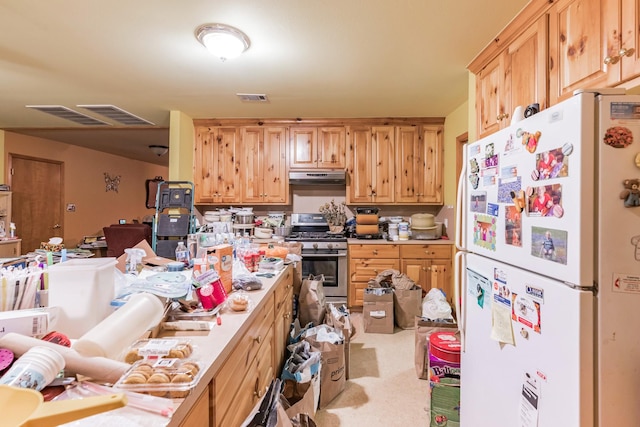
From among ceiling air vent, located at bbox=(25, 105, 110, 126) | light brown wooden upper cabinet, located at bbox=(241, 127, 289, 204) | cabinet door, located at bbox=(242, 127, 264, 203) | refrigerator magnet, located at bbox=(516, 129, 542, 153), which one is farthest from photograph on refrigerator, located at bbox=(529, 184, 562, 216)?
ceiling air vent, located at bbox=(25, 105, 110, 126)

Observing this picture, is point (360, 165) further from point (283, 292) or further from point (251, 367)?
point (251, 367)

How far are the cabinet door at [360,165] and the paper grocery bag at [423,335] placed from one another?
6.59 feet

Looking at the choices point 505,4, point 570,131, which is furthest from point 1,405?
point 505,4

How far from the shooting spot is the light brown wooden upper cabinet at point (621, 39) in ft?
3.89

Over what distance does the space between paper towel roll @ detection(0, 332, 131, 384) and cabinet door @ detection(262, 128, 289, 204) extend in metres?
3.35

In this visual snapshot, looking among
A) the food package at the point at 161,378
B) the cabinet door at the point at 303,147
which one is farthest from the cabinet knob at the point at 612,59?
the cabinet door at the point at 303,147

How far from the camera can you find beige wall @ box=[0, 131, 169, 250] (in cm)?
509

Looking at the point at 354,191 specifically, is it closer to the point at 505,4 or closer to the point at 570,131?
the point at 505,4

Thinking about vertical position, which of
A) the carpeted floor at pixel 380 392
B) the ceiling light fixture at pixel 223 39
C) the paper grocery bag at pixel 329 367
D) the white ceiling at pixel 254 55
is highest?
the white ceiling at pixel 254 55

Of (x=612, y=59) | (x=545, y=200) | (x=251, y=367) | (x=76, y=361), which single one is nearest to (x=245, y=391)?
(x=251, y=367)

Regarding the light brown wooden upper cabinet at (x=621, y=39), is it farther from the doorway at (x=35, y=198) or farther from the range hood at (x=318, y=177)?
the doorway at (x=35, y=198)

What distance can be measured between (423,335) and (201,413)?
1798 millimetres

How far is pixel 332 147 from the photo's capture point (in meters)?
3.95

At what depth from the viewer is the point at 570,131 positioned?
36.0 inches
